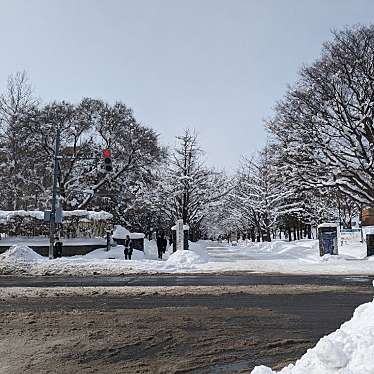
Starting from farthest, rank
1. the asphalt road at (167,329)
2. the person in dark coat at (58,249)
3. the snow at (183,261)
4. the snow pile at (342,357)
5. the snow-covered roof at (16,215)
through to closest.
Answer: the snow-covered roof at (16,215) → the person in dark coat at (58,249) → the snow at (183,261) → the asphalt road at (167,329) → the snow pile at (342,357)

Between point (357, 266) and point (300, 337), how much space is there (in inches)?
609

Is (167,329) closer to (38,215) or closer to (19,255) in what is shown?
(19,255)

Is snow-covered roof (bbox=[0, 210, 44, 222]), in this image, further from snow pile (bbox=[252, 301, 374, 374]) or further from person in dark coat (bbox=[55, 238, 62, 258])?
snow pile (bbox=[252, 301, 374, 374])

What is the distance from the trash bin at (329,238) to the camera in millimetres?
25875

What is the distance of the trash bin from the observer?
25.9 m

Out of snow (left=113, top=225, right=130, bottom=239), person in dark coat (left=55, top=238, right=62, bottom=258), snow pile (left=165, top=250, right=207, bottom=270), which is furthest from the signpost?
person in dark coat (left=55, top=238, right=62, bottom=258)

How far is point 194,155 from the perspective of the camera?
147ft

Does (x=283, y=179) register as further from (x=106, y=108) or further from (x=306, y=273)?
(x=106, y=108)

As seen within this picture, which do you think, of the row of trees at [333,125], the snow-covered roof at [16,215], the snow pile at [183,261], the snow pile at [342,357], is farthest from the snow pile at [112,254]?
the snow pile at [342,357]

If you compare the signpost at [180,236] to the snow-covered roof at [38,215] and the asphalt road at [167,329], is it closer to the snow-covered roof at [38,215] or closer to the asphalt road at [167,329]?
the snow-covered roof at [38,215]

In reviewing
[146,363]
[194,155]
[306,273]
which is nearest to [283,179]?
[306,273]

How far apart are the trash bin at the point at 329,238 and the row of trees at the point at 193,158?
2810mm

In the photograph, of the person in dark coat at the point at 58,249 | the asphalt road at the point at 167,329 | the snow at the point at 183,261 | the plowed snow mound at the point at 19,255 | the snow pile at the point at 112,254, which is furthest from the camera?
the snow pile at the point at 112,254

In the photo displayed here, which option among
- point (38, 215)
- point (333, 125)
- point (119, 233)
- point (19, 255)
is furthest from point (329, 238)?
point (38, 215)
